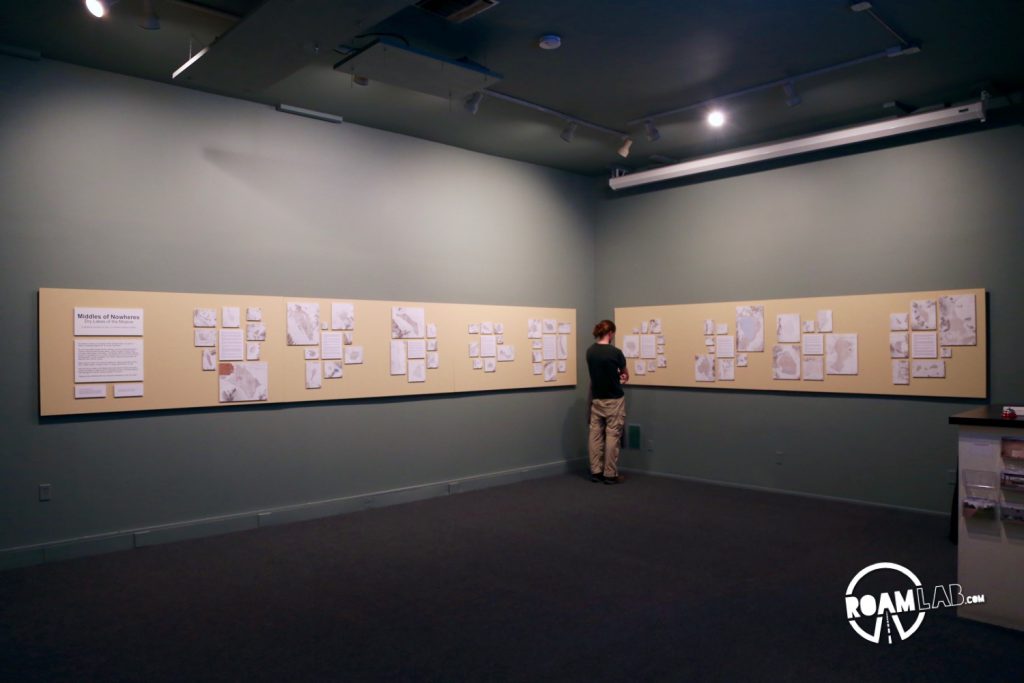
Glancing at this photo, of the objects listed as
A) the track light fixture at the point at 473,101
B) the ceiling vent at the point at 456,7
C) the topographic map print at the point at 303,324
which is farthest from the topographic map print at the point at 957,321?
the topographic map print at the point at 303,324

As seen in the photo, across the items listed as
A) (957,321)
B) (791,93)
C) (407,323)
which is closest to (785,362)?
(957,321)

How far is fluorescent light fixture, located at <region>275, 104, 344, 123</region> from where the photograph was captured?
6.01m

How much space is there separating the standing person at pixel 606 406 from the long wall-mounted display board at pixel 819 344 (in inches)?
27.8

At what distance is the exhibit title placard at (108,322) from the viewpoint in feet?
16.6

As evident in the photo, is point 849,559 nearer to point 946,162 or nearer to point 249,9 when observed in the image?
point 946,162

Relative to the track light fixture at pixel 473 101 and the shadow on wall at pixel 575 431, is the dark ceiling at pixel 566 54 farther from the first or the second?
the shadow on wall at pixel 575 431

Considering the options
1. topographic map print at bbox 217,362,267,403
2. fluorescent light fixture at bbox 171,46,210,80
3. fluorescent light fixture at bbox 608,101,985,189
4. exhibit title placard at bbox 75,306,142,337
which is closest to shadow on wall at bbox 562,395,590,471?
fluorescent light fixture at bbox 608,101,985,189

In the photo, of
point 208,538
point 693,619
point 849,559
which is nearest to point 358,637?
point 693,619

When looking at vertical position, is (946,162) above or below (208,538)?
above

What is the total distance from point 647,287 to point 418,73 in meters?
4.18

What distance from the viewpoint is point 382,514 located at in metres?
6.27

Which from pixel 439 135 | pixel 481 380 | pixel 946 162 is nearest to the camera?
pixel 946 162

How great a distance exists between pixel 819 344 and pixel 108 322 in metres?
6.36

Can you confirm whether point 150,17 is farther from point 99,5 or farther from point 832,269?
point 832,269
